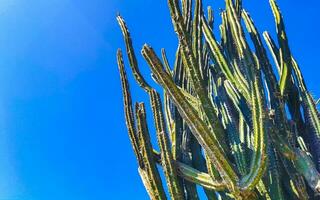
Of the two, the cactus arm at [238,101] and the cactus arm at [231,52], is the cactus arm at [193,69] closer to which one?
the cactus arm at [231,52]

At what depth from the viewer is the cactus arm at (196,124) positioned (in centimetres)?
313

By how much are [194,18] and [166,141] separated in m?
1.17

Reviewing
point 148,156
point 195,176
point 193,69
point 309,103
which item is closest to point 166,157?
point 148,156

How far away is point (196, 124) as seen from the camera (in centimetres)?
321

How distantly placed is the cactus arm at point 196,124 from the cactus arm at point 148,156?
536mm

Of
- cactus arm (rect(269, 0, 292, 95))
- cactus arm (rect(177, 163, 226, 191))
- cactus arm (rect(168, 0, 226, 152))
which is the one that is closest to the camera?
cactus arm (rect(168, 0, 226, 152))

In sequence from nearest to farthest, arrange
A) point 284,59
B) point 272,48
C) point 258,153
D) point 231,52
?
point 258,153 < point 284,59 < point 231,52 < point 272,48

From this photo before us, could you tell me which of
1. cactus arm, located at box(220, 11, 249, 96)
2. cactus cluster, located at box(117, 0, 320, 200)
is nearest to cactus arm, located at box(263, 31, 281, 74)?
cactus cluster, located at box(117, 0, 320, 200)

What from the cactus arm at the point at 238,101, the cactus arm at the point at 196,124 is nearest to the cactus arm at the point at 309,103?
the cactus arm at the point at 238,101

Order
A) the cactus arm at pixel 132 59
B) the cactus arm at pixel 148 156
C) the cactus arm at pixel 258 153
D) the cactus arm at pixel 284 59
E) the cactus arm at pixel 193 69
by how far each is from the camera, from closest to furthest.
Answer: the cactus arm at pixel 258 153, the cactus arm at pixel 193 69, the cactus arm at pixel 148 156, the cactus arm at pixel 284 59, the cactus arm at pixel 132 59

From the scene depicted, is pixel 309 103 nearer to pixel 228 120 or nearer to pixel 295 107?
pixel 295 107

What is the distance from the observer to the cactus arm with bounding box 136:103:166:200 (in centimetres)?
369

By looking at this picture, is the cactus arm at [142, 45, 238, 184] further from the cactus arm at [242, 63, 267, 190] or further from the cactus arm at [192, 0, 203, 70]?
the cactus arm at [192, 0, 203, 70]

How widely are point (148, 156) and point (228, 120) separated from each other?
2.87 ft
